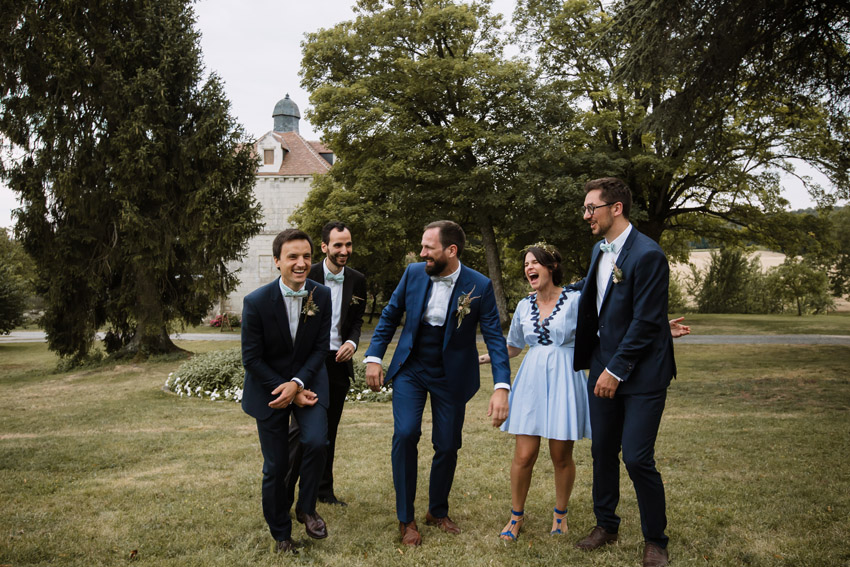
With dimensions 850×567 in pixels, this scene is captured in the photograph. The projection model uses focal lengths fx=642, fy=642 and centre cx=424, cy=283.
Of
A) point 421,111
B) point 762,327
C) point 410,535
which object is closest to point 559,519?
point 410,535

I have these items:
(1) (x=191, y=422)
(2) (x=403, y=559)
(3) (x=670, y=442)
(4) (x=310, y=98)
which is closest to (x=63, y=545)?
(2) (x=403, y=559)

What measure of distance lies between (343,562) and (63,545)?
199 centimetres

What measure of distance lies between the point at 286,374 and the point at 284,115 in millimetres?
49587

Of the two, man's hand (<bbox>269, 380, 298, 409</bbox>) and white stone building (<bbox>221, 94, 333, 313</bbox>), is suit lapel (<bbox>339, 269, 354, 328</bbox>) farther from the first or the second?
white stone building (<bbox>221, 94, 333, 313</bbox>)

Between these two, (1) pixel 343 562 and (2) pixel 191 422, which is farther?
(2) pixel 191 422

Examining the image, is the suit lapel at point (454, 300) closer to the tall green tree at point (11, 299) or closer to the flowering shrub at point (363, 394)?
the flowering shrub at point (363, 394)

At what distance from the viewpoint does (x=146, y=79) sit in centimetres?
1877

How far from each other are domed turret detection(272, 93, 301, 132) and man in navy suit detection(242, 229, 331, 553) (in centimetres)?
4914

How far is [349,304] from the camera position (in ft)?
18.4

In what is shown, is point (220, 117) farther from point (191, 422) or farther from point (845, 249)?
point (845, 249)

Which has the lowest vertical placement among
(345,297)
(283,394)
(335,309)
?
(283,394)

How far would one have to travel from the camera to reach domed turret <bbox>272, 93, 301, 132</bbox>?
50969mm

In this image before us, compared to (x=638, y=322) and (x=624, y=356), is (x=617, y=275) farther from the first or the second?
(x=624, y=356)

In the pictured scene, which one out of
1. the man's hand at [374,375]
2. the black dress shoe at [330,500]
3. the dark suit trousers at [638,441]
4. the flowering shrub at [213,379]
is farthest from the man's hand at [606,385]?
the flowering shrub at [213,379]
